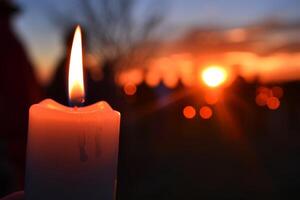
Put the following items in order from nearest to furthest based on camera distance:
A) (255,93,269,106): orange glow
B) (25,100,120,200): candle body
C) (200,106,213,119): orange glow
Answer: (25,100,120,200): candle body, (200,106,213,119): orange glow, (255,93,269,106): orange glow

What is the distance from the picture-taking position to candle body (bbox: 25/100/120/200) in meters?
0.80

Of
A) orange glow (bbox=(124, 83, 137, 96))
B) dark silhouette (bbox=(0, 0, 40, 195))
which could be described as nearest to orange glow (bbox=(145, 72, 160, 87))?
orange glow (bbox=(124, 83, 137, 96))

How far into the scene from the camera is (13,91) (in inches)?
157

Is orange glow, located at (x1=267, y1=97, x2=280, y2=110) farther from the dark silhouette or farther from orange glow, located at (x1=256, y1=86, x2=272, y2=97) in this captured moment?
the dark silhouette

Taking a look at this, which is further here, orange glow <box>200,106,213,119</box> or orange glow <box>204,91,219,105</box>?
orange glow <box>204,91,219,105</box>

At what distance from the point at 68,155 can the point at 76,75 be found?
21 centimetres

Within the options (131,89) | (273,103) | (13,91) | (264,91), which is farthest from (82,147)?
(264,91)

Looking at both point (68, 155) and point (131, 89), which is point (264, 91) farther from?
point (68, 155)

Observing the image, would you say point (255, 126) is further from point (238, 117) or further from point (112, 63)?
point (112, 63)

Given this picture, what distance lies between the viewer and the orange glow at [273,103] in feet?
56.9

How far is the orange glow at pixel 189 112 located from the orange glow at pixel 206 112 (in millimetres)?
384

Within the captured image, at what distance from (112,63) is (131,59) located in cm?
70

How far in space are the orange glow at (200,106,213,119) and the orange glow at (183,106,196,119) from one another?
38cm

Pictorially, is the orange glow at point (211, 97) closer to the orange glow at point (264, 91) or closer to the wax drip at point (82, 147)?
the orange glow at point (264, 91)
